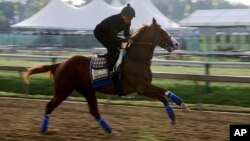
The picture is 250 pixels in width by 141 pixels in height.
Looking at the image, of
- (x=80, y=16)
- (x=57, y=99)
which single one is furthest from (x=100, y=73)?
(x=80, y=16)

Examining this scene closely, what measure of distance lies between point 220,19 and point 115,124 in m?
29.3

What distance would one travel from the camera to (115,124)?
9.16m

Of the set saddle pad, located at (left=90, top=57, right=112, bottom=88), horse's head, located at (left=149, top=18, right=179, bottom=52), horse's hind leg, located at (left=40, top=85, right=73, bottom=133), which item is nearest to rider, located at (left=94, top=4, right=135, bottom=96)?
saddle pad, located at (left=90, top=57, right=112, bottom=88)

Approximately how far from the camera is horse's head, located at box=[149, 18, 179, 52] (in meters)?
8.30

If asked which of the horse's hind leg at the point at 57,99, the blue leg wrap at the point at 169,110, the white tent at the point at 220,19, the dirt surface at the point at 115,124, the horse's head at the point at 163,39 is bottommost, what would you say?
the white tent at the point at 220,19

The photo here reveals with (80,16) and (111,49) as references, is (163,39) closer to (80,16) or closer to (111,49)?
(111,49)

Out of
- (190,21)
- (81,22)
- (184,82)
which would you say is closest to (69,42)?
(81,22)

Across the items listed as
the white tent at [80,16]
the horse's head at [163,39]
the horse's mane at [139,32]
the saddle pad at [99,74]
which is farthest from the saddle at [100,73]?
the white tent at [80,16]

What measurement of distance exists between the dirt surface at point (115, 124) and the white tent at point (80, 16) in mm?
29071

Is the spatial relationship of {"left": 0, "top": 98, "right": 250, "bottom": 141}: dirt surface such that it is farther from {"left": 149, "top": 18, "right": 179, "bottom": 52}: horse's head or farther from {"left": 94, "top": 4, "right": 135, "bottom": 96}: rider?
{"left": 149, "top": 18, "right": 179, "bottom": 52}: horse's head

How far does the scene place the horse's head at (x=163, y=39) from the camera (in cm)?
830

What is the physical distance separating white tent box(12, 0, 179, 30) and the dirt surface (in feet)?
95.4

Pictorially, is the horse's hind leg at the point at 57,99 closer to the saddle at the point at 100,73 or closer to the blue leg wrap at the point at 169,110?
the saddle at the point at 100,73

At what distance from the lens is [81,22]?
134 feet
